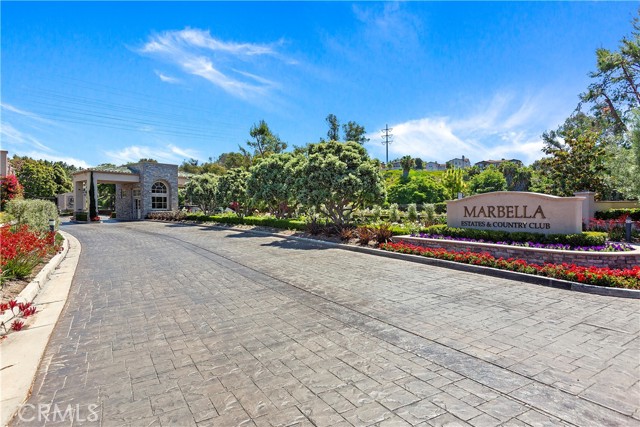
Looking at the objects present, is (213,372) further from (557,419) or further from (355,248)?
(355,248)

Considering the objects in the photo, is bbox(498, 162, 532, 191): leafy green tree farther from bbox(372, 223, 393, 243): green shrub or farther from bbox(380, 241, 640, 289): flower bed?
bbox(380, 241, 640, 289): flower bed

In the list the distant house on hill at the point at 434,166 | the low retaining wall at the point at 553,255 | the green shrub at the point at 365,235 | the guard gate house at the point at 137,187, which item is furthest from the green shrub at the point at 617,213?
the distant house on hill at the point at 434,166

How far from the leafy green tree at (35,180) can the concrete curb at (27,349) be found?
52.2 m

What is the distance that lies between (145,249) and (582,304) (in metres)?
14.4

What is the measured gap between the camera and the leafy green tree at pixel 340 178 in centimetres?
1536

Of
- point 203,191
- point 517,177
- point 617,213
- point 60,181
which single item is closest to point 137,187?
point 203,191

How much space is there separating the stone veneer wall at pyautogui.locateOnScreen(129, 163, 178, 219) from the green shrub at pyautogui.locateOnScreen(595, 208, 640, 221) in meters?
38.2

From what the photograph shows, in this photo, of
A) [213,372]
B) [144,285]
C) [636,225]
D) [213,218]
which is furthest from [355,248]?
[213,218]

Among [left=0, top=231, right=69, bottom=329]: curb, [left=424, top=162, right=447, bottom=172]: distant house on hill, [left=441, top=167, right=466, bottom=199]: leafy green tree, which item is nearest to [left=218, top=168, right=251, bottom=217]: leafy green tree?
[left=0, top=231, right=69, bottom=329]: curb

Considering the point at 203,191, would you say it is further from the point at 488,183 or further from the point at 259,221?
the point at 488,183

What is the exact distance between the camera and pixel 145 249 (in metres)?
14.1

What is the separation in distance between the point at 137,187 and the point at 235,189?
17341 millimetres

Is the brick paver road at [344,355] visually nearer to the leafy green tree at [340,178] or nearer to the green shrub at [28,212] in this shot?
the green shrub at [28,212]

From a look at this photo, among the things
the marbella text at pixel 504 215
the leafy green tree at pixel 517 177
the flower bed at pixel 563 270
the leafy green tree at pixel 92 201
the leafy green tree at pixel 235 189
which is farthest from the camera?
the leafy green tree at pixel 517 177
